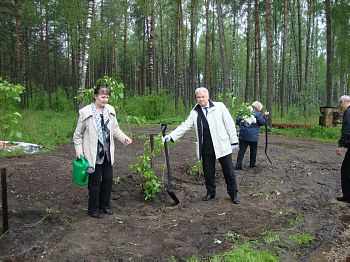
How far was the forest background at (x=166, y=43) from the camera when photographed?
1573 cm

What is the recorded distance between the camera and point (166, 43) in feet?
135

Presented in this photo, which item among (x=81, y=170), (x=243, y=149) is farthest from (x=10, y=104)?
(x=243, y=149)

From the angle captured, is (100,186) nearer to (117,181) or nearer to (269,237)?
(117,181)

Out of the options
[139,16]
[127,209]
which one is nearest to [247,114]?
[127,209]

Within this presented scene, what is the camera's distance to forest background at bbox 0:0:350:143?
15.7m

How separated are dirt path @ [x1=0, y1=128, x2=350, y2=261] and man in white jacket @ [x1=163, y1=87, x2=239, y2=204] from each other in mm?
654

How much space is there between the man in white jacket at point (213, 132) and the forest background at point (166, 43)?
6.78 ft

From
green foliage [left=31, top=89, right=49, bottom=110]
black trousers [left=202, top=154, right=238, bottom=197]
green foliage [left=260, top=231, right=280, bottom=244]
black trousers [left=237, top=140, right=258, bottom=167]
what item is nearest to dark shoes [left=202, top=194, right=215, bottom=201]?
black trousers [left=202, top=154, right=238, bottom=197]

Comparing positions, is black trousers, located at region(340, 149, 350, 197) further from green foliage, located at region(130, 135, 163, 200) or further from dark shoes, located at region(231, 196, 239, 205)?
green foliage, located at region(130, 135, 163, 200)

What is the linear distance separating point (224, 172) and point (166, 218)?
51.7 inches

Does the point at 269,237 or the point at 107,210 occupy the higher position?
the point at 107,210

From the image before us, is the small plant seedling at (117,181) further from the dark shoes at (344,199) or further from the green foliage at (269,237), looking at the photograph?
the dark shoes at (344,199)

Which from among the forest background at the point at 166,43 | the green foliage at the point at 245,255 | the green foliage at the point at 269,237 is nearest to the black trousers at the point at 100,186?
the green foliage at the point at 245,255

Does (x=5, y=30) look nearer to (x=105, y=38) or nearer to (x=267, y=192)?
(x=105, y=38)
